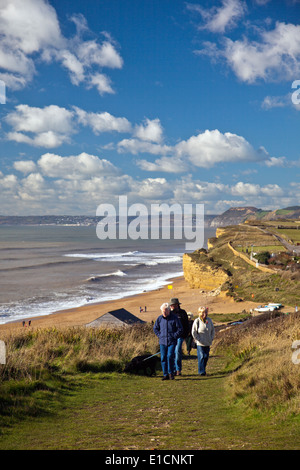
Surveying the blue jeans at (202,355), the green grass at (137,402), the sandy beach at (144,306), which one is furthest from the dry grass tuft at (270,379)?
the sandy beach at (144,306)

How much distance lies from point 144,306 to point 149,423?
31.4 metres

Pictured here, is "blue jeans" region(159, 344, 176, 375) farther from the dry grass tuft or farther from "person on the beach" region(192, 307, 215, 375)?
the dry grass tuft

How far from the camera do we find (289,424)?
13.9 feet

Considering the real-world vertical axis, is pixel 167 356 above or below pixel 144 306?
above

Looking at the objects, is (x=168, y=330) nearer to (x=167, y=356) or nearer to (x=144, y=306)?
(x=167, y=356)

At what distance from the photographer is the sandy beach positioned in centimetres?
2967

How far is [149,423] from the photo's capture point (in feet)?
16.3

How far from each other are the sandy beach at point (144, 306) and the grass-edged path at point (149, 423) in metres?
19.9

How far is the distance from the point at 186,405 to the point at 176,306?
2351 millimetres

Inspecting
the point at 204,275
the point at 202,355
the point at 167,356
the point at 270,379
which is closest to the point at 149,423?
the point at 270,379

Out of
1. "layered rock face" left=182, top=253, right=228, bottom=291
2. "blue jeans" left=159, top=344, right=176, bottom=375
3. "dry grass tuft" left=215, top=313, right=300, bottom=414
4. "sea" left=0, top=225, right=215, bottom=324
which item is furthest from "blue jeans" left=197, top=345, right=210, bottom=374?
"layered rock face" left=182, top=253, right=228, bottom=291

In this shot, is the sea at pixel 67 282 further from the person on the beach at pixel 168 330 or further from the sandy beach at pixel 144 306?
the person on the beach at pixel 168 330

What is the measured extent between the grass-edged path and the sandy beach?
65.4 ft

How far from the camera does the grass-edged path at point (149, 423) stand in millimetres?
4008
